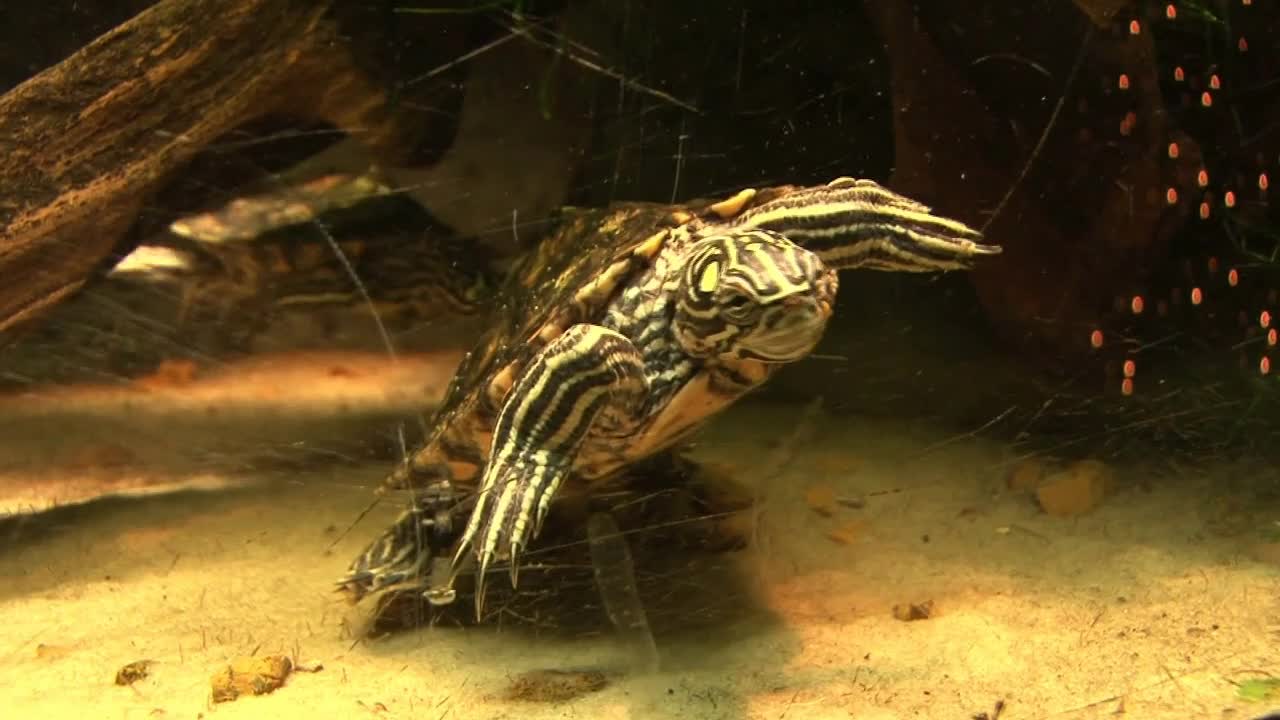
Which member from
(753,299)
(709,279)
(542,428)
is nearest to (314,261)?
(542,428)

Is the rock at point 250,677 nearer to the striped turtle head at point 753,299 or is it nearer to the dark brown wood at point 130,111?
the striped turtle head at point 753,299

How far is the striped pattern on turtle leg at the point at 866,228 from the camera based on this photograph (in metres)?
2.30

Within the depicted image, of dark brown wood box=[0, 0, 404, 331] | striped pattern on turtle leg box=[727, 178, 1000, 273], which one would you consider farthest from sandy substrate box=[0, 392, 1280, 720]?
dark brown wood box=[0, 0, 404, 331]

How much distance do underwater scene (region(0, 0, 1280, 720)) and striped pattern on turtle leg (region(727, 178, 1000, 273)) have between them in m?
0.01

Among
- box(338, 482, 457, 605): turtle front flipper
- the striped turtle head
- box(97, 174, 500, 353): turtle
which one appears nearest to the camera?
the striped turtle head

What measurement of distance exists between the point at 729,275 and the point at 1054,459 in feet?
3.99

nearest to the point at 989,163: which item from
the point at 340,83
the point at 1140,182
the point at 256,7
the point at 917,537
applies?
the point at 1140,182

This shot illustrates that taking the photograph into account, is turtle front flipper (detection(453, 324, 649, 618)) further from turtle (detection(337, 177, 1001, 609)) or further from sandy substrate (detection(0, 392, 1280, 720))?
sandy substrate (detection(0, 392, 1280, 720))

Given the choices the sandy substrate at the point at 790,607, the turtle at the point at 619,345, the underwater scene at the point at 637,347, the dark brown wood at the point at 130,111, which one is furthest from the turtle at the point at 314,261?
the sandy substrate at the point at 790,607

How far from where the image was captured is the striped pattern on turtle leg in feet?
7.54

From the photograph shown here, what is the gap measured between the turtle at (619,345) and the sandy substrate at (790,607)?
0.63ft

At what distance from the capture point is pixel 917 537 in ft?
8.64

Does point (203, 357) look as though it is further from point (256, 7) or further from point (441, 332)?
point (256, 7)

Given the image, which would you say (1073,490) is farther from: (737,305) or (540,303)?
(540,303)
